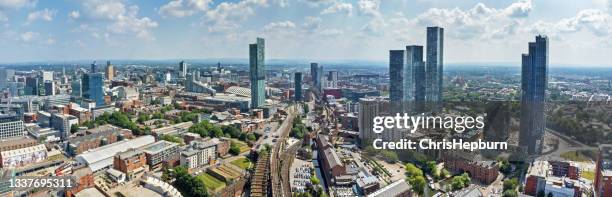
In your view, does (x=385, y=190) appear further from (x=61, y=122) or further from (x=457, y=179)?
(x=61, y=122)

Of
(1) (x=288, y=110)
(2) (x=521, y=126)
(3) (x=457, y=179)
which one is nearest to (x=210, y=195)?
(3) (x=457, y=179)

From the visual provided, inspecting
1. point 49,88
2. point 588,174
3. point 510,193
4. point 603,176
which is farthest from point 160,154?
point 49,88

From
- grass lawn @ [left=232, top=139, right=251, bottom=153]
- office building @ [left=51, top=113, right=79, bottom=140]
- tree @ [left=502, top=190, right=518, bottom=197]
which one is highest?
office building @ [left=51, top=113, right=79, bottom=140]

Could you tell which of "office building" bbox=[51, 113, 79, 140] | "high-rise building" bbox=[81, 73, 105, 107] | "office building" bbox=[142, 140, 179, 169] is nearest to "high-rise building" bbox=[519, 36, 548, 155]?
"office building" bbox=[142, 140, 179, 169]

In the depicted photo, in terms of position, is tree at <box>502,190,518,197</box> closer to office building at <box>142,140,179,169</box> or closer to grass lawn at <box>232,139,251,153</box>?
grass lawn at <box>232,139,251,153</box>

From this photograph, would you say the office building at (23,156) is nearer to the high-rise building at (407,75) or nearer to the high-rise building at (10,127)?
the high-rise building at (10,127)

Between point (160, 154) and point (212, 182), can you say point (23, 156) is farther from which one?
point (212, 182)

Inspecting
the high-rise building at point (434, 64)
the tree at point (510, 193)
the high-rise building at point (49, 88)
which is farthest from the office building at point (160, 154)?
the high-rise building at point (49, 88)

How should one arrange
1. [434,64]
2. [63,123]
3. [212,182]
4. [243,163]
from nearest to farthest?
[212,182], [243,163], [63,123], [434,64]
